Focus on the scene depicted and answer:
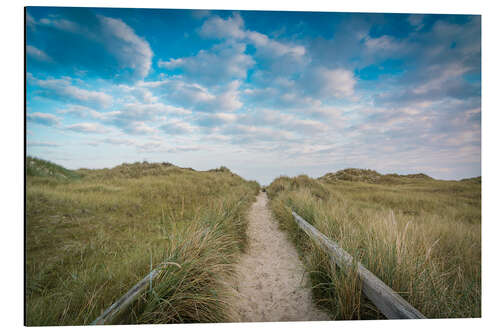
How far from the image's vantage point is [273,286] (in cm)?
269

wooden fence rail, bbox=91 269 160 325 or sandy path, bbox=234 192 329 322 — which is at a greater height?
wooden fence rail, bbox=91 269 160 325

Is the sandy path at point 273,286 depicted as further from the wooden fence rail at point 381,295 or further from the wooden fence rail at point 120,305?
the wooden fence rail at point 120,305

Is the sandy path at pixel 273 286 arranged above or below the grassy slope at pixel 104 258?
below

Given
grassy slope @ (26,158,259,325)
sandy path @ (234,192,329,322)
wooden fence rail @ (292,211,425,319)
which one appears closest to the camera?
wooden fence rail @ (292,211,425,319)

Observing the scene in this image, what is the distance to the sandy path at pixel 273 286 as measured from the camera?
2.15m

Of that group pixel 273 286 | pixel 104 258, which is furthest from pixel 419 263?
pixel 104 258

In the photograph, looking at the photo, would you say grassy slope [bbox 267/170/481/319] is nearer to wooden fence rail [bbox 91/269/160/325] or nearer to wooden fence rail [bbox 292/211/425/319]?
wooden fence rail [bbox 292/211/425/319]

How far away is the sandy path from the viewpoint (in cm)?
215

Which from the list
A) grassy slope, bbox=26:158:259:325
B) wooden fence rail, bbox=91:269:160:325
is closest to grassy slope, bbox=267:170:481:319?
grassy slope, bbox=26:158:259:325

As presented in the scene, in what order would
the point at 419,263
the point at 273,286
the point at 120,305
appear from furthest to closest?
the point at 273,286 → the point at 419,263 → the point at 120,305

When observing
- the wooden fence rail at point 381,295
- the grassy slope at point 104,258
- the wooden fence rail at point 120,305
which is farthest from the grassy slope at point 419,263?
the wooden fence rail at point 120,305

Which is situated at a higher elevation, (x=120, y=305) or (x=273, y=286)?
(x=120, y=305)

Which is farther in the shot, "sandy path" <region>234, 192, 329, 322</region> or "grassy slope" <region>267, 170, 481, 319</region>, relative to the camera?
"sandy path" <region>234, 192, 329, 322</region>

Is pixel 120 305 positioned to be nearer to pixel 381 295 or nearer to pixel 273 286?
pixel 273 286
